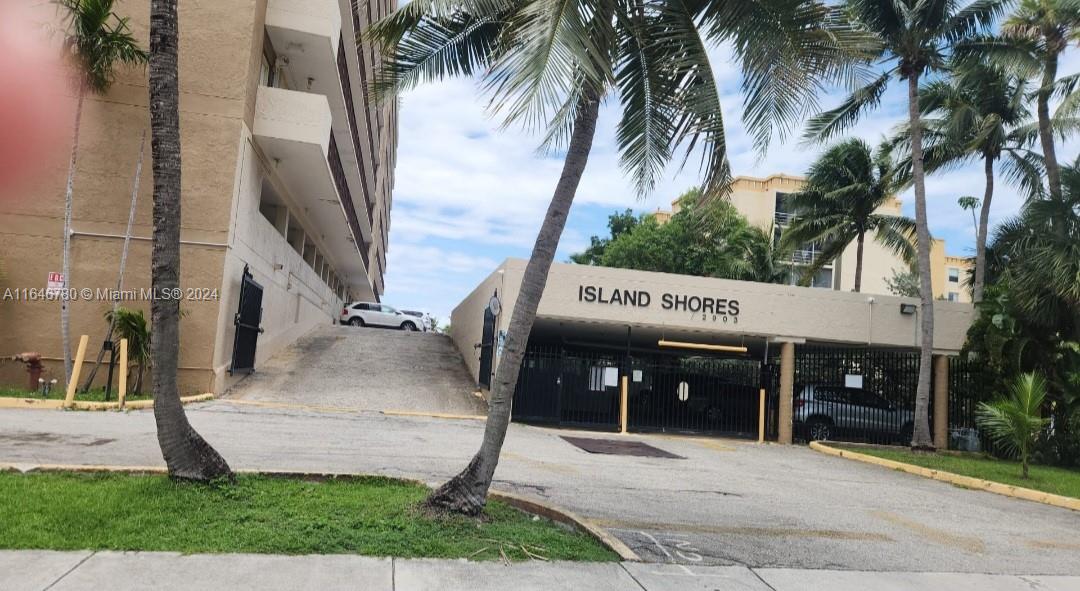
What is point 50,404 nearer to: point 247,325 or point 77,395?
point 77,395

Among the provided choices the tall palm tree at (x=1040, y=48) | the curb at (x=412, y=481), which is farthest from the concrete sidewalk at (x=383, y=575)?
the tall palm tree at (x=1040, y=48)

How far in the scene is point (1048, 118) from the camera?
755 inches

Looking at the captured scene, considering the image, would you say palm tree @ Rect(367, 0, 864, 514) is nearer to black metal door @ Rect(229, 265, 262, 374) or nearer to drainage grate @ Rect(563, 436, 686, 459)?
drainage grate @ Rect(563, 436, 686, 459)

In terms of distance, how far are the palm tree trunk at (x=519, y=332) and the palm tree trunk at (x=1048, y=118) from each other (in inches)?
660

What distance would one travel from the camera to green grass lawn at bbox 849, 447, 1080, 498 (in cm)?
1228

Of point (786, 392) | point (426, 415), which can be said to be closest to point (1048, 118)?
point (786, 392)

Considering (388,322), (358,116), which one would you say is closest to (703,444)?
(358,116)

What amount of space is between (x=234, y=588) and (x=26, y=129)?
43.4 feet

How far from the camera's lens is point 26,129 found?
46.0ft

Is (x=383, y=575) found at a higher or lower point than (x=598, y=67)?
lower

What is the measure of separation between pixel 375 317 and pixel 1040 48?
28.0m

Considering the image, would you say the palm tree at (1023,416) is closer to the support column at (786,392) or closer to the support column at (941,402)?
the support column at (786,392)

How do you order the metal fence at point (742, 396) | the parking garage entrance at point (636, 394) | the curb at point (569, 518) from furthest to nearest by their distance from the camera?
1. the metal fence at point (742, 396)
2. the parking garage entrance at point (636, 394)
3. the curb at point (569, 518)

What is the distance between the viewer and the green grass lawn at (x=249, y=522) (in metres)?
5.07
